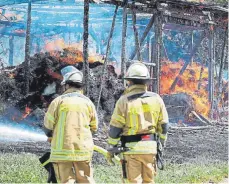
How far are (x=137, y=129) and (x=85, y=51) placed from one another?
6.89 meters

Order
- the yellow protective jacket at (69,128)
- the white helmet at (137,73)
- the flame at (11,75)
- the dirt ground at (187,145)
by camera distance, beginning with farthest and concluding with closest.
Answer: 1. the flame at (11,75)
2. the dirt ground at (187,145)
3. the white helmet at (137,73)
4. the yellow protective jacket at (69,128)

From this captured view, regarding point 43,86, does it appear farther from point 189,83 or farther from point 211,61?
point 189,83

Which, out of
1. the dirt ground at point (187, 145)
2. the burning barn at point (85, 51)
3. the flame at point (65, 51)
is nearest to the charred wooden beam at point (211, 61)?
the burning barn at point (85, 51)

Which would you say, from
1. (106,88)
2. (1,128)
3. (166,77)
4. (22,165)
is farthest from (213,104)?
(22,165)

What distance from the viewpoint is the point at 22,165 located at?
955 cm

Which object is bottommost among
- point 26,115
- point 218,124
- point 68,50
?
point 218,124

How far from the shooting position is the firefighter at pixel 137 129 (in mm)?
6637

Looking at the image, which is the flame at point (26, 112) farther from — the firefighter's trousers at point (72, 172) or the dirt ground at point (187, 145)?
the firefighter's trousers at point (72, 172)

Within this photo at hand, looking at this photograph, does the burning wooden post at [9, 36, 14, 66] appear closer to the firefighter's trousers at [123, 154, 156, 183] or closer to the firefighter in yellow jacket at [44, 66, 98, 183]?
the firefighter in yellow jacket at [44, 66, 98, 183]

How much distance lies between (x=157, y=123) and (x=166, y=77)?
1437cm

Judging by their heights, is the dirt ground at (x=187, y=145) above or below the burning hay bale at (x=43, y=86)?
below

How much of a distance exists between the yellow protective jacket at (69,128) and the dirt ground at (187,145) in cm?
460

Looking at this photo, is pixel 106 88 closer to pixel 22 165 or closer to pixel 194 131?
pixel 194 131

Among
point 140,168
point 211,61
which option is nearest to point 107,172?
point 140,168
